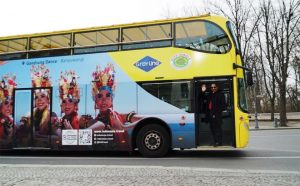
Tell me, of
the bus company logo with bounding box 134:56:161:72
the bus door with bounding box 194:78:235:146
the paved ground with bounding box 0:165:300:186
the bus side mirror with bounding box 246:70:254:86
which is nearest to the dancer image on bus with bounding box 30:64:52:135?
the bus company logo with bounding box 134:56:161:72

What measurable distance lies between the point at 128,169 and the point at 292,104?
5539cm

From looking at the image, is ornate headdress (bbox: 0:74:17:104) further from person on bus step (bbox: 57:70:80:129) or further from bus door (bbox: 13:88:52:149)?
person on bus step (bbox: 57:70:80:129)

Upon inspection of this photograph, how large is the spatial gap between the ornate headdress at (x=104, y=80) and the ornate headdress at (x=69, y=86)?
0.63 m

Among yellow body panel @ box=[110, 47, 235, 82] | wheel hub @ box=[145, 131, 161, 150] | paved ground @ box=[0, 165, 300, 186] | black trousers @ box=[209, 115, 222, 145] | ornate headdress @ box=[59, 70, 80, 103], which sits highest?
yellow body panel @ box=[110, 47, 235, 82]

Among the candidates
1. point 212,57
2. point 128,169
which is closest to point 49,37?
point 212,57

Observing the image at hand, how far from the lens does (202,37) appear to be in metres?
12.4

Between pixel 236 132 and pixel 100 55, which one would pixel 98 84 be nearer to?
pixel 100 55

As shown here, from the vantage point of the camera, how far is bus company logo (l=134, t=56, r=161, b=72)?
41.5ft

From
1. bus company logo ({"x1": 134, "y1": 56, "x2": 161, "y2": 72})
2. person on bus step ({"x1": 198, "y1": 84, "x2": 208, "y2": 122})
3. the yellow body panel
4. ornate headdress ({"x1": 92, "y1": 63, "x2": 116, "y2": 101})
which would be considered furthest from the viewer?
ornate headdress ({"x1": 92, "y1": 63, "x2": 116, "y2": 101})

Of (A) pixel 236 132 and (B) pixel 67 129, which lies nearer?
(A) pixel 236 132

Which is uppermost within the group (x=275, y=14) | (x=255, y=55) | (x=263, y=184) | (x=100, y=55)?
(x=275, y=14)

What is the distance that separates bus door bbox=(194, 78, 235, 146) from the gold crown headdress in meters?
5.21

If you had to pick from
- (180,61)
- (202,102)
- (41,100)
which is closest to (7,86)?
(41,100)

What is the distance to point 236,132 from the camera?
1163cm
